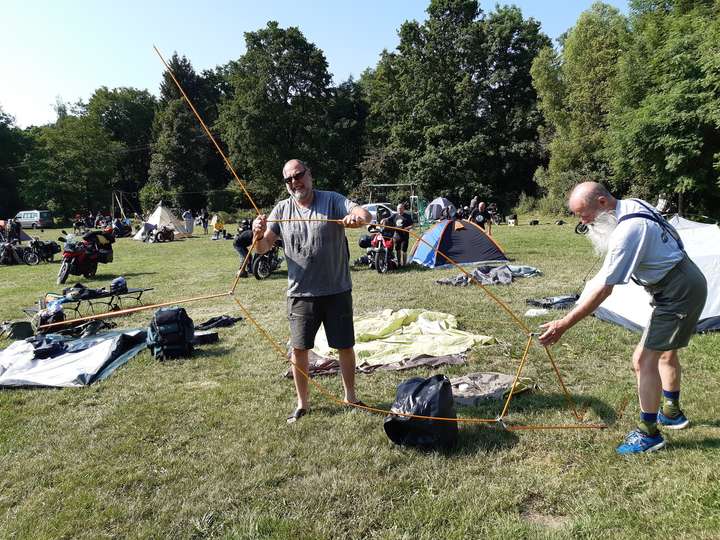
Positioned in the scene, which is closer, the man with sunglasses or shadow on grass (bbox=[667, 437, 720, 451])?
shadow on grass (bbox=[667, 437, 720, 451])

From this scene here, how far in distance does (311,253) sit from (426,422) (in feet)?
4.64

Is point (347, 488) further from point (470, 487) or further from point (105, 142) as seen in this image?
point (105, 142)

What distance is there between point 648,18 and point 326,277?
91.9 feet

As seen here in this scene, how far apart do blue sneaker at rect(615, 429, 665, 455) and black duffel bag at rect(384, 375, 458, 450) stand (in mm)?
1060

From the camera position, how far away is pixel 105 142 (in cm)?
4959

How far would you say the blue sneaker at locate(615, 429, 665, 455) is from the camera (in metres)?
3.21

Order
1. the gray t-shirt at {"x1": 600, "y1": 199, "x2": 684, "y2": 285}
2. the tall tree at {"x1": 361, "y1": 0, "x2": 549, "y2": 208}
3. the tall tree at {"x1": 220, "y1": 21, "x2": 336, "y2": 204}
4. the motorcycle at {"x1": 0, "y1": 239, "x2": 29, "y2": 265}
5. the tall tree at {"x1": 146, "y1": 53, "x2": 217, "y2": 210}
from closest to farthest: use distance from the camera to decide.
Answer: the gray t-shirt at {"x1": 600, "y1": 199, "x2": 684, "y2": 285}
the motorcycle at {"x1": 0, "y1": 239, "x2": 29, "y2": 265}
the tall tree at {"x1": 361, "y1": 0, "x2": 549, "y2": 208}
the tall tree at {"x1": 220, "y1": 21, "x2": 336, "y2": 204}
the tall tree at {"x1": 146, "y1": 53, "x2": 217, "y2": 210}

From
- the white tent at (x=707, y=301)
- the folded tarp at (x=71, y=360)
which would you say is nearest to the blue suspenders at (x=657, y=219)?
the white tent at (x=707, y=301)

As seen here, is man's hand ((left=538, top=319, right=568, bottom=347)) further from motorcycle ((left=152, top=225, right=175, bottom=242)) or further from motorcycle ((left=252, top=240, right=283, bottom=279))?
motorcycle ((left=152, top=225, right=175, bottom=242))

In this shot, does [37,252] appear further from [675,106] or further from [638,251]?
[675,106]

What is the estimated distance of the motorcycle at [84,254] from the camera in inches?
436

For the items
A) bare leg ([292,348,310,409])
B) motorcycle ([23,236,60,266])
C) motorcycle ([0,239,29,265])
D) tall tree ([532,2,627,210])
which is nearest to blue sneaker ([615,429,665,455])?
bare leg ([292,348,310,409])

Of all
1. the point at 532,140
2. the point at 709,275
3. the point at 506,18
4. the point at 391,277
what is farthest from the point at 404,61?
the point at 709,275

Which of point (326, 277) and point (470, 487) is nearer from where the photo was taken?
point (470, 487)
